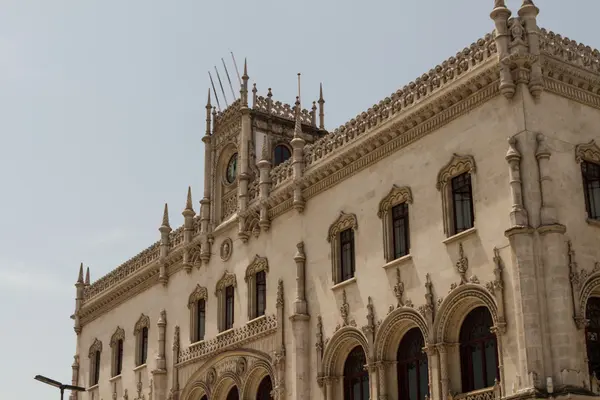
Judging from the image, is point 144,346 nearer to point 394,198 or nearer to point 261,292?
point 261,292

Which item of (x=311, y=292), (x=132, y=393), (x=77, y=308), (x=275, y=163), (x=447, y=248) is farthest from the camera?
(x=77, y=308)

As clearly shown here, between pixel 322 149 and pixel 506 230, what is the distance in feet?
30.9

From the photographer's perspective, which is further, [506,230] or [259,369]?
[259,369]

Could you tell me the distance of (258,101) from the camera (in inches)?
1489

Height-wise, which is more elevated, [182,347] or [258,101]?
[258,101]

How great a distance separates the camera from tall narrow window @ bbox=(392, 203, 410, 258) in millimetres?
27359

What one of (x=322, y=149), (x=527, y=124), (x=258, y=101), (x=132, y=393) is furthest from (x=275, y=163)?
(x=527, y=124)

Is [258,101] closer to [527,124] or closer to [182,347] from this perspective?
[182,347]

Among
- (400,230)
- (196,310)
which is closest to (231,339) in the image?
(196,310)

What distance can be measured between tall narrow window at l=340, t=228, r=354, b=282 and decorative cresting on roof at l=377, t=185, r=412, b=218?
170cm

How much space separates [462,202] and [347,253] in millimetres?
5161

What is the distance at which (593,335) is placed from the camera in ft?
76.7

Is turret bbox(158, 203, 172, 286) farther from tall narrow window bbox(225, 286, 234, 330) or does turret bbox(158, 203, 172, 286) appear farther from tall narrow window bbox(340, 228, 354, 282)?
tall narrow window bbox(340, 228, 354, 282)

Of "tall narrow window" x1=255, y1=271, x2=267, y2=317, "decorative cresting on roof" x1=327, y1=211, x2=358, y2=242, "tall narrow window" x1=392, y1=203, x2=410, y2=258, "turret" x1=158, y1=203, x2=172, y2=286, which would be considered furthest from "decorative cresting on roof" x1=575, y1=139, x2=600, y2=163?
"turret" x1=158, y1=203, x2=172, y2=286
